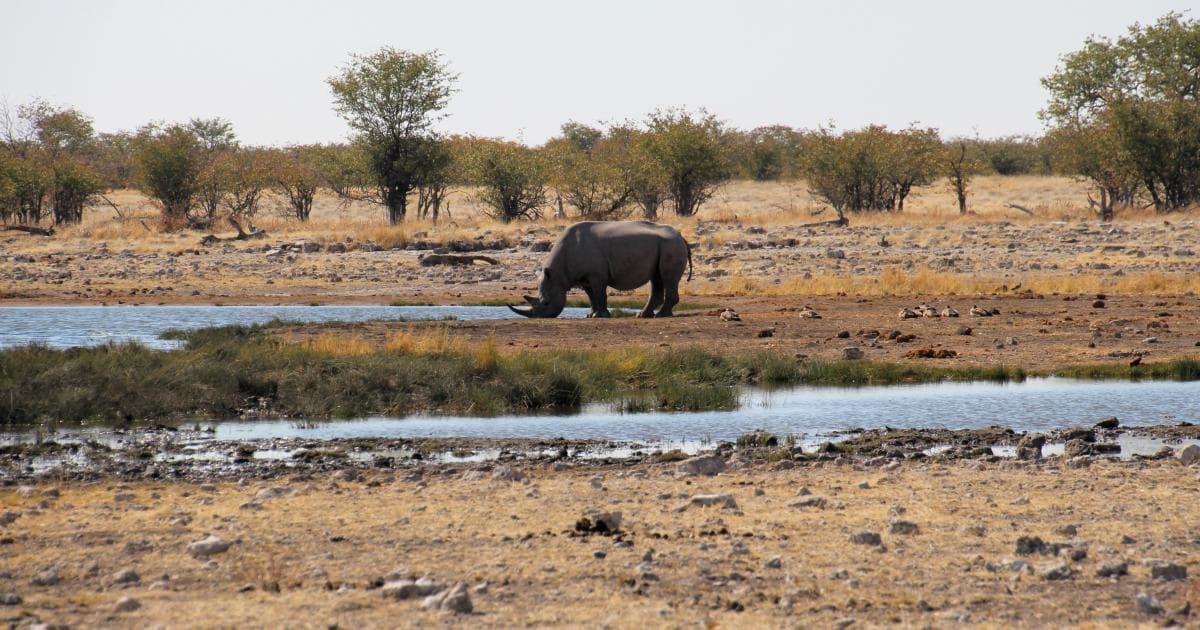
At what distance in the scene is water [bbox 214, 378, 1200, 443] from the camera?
13.4 m

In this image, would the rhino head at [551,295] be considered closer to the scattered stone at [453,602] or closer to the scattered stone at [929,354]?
the scattered stone at [929,354]

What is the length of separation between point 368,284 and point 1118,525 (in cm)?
2569

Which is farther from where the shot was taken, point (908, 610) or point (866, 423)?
point (866, 423)

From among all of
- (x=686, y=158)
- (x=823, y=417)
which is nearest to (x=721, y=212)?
(x=686, y=158)

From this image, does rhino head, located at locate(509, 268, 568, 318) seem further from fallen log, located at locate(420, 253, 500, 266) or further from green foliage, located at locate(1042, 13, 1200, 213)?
green foliage, located at locate(1042, 13, 1200, 213)

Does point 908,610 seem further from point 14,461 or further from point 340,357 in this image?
point 340,357

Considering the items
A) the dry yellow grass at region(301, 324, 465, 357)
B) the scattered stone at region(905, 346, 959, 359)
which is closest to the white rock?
the dry yellow grass at region(301, 324, 465, 357)

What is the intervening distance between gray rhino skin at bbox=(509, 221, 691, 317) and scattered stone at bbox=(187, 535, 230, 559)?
16.5 metres

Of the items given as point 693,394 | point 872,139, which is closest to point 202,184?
point 872,139

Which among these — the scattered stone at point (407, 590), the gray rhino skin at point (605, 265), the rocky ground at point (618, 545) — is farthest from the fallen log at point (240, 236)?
the scattered stone at point (407, 590)

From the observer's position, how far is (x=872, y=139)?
4881 cm

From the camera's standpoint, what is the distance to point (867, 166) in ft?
158

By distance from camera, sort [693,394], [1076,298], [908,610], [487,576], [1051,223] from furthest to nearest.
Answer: [1051,223], [1076,298], [693,394], [487,576], [908,610]

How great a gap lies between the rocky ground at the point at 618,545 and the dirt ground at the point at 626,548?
2 centimetres
